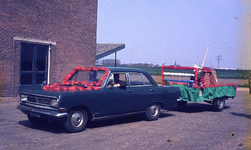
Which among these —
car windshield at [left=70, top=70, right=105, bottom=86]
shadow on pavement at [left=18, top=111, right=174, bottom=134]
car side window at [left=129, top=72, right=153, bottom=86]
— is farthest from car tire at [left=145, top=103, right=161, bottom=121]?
car windshield at [left=70, top=70, right=105, bottom=86]

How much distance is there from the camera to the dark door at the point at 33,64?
13461 mm

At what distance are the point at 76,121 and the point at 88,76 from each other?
173cm

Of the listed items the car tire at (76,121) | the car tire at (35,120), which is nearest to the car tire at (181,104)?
the car tire at (76,121)

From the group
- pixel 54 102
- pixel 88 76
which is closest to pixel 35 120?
pixel 54 102

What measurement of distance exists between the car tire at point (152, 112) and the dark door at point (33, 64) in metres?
7.31

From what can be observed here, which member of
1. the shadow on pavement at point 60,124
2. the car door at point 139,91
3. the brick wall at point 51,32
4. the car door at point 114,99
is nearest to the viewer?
the shadow on pavement at point 60,124

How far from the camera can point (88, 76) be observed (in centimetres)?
820

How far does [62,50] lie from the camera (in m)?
15.5

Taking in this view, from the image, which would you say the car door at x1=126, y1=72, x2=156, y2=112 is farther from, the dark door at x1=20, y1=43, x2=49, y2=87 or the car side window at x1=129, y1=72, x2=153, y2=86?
the dark door at x1=20, y1=43, x2=49, y2=87

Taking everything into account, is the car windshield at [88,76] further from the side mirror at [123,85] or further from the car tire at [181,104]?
the car tire at [181,104]

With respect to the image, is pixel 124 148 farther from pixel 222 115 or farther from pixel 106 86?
pixel 222 115

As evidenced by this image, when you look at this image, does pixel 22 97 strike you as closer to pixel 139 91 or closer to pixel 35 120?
pixel 35 120

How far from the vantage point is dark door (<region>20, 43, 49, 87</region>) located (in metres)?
13.5

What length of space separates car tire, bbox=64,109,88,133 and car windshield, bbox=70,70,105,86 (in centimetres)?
126
